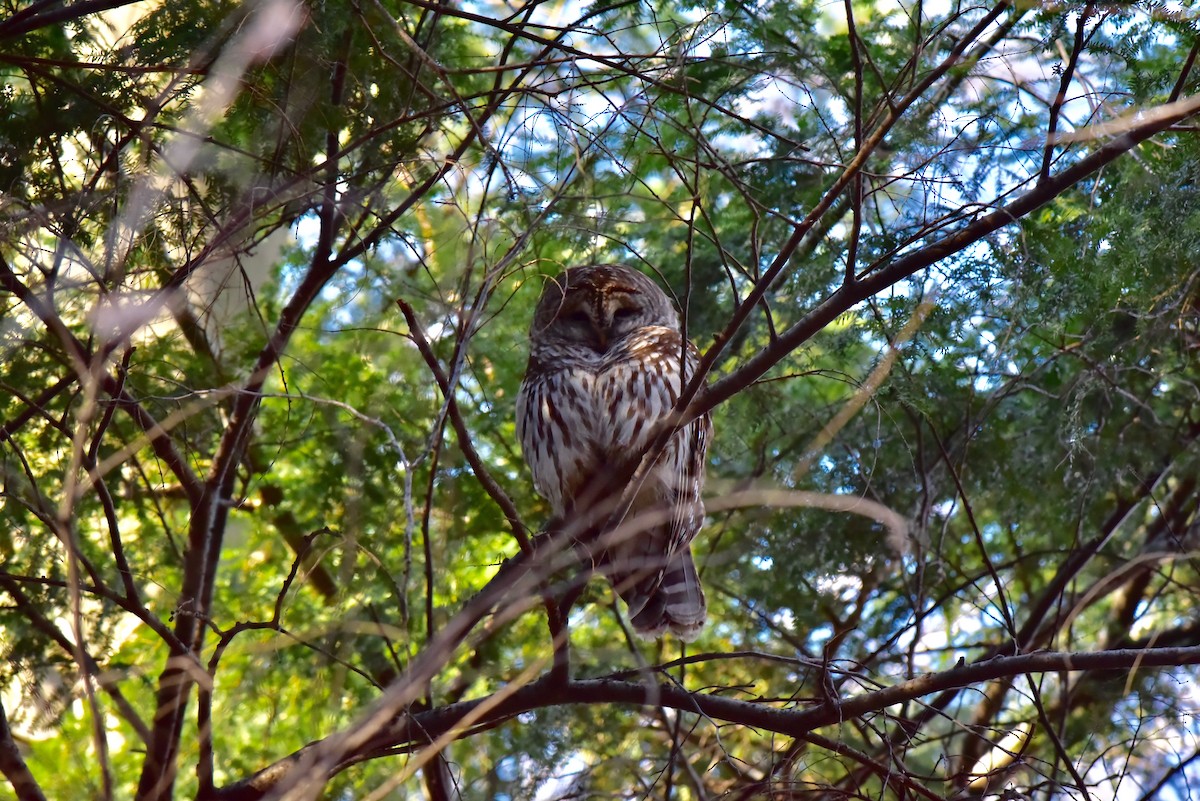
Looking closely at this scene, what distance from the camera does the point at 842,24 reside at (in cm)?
434

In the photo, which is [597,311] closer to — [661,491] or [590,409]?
[590,409]

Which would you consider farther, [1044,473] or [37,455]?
[1044,473]

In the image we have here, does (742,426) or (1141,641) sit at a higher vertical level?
(742,426)

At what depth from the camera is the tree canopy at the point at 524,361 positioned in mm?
2576

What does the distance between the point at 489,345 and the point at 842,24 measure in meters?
1.82

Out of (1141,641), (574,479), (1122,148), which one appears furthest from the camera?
(1141,641)

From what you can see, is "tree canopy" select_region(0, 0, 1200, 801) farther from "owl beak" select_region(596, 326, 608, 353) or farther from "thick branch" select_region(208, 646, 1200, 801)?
"owl beak" select_region(596, 326, 608, 353)

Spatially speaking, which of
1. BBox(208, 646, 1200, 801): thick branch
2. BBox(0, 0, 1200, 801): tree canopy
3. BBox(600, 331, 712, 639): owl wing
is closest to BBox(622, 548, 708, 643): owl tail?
BBox(600, 331, 712, 639): owl wing

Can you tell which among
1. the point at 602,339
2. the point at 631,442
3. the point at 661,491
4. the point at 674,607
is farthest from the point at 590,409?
the point at 674,607

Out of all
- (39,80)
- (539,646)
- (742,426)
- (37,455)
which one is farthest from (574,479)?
(39,80)

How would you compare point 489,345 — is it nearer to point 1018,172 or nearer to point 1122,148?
point 1018,172

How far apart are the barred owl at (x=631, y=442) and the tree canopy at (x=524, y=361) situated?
1.07 ft

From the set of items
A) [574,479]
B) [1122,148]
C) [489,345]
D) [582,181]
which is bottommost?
[1122,148]

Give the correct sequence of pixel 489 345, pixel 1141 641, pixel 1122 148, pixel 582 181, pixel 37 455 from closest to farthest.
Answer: pixel 1122 148
pixel 582 181
pixel 37 455
pixel 489 345
pixel 1141 641
